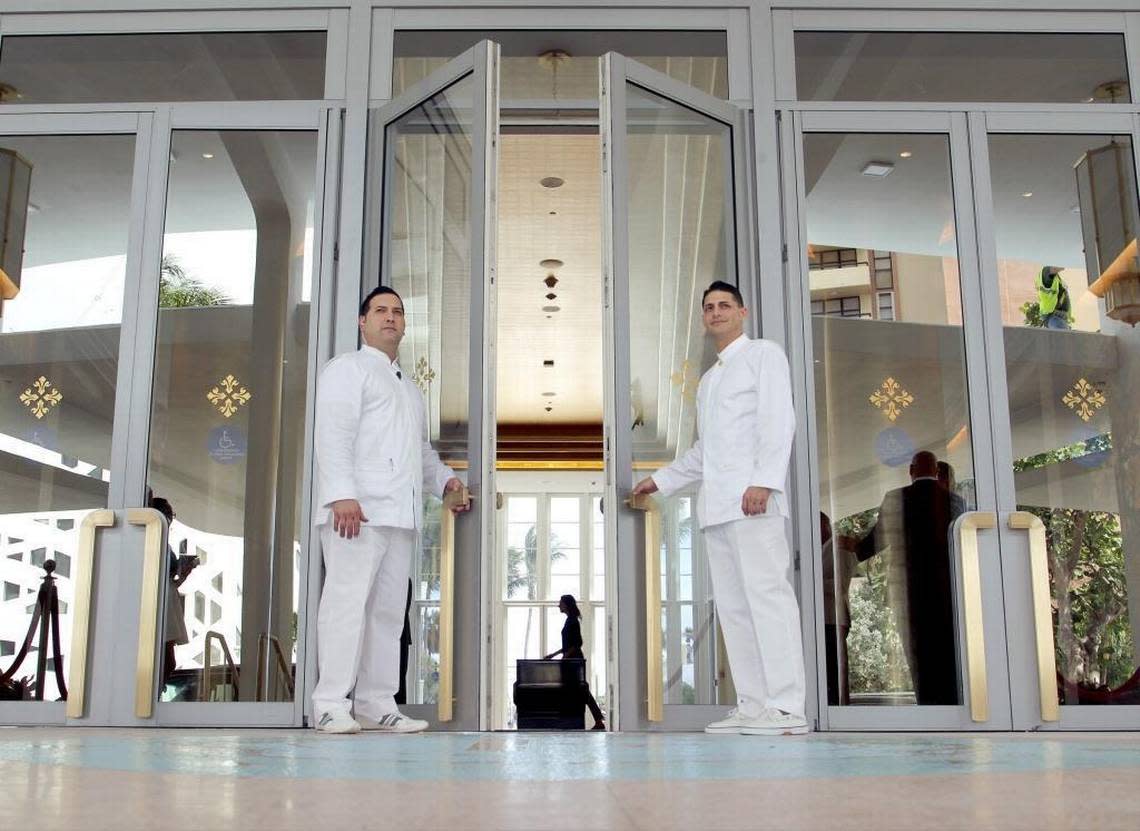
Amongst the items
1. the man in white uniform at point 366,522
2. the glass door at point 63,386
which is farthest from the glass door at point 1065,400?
the glass door at point 63,386

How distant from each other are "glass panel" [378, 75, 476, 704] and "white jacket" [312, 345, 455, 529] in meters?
0.19

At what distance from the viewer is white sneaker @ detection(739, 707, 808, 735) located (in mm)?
3539

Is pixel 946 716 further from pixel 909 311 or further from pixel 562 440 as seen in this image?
pixel 562 440

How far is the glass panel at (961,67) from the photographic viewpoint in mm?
4664

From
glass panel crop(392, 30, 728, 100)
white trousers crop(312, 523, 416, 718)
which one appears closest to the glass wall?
glass panel crop(392, 30, 728, 100)

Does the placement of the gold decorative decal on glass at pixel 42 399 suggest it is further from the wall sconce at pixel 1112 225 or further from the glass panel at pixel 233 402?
the wall sconce at pixel 1112 225

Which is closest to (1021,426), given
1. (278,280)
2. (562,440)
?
(278,280)

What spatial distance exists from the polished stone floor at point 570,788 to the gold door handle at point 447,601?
1.45 metres

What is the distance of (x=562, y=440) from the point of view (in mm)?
17094

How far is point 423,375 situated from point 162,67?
5.69 feet

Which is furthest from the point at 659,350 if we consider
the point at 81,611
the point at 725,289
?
the point at 81,611

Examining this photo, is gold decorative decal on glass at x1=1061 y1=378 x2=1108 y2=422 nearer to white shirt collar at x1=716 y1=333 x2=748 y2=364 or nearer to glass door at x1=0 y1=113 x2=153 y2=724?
white shirt collar at x1=716 y1=333 x2=748 y2=364

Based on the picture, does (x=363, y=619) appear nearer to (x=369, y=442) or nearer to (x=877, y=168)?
(x=369, y=442)

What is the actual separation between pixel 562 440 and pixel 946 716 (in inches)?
513
